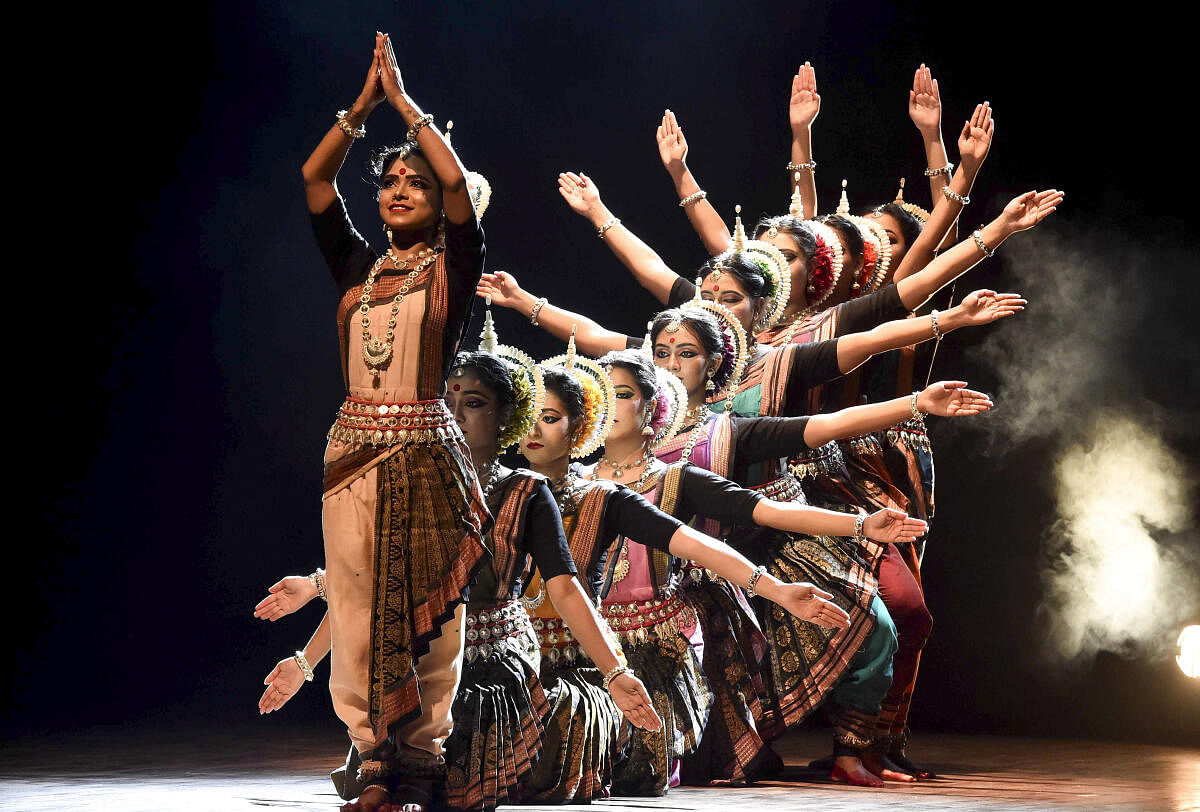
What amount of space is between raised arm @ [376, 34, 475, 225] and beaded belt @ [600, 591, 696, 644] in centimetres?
138

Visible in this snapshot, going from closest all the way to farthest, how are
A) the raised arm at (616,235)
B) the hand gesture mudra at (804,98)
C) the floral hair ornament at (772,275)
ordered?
the floral hair ornament at (772,275) < the raised arm at (616,235) < the hand gesture mudra at (804,98)

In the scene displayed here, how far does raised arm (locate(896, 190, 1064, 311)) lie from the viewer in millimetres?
4625

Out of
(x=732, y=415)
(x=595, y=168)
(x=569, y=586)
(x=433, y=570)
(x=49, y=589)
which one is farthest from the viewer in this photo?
(x=595, y=168)

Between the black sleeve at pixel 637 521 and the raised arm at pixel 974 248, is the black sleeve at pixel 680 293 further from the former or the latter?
the black sleeve at pixel 637 521

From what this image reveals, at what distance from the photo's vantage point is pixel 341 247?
11.4 feet

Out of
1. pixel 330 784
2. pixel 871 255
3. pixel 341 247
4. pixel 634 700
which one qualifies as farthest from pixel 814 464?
pixel 341 247

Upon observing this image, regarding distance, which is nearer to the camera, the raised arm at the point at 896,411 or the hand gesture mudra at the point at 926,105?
the raised arm at the point at 896,411

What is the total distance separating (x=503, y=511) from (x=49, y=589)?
8.86ft

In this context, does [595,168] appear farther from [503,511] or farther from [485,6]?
[503,511]

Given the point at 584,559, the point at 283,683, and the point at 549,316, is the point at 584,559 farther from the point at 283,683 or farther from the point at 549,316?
the point at 549,316

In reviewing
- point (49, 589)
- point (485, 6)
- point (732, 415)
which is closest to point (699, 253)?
point (485, 6)

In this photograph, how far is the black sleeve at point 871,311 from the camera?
4.87 metres

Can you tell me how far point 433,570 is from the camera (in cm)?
329

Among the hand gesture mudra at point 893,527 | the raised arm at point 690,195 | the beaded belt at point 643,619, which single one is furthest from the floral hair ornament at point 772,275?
the hand gesture mudra at point 893,527
